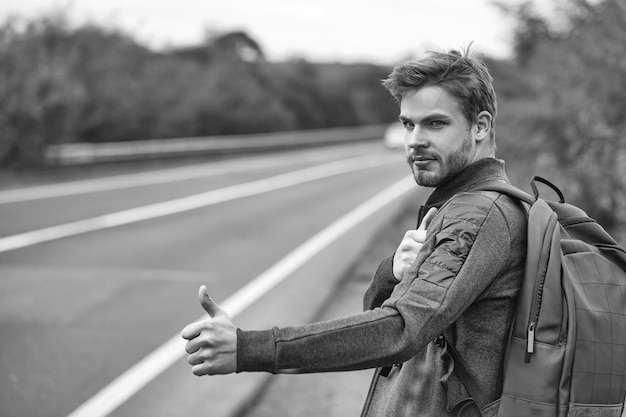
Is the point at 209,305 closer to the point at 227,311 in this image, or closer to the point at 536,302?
the point at 536,302

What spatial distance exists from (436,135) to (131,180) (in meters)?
19.5

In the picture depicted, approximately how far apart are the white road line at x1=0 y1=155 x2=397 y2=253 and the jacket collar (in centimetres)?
1008

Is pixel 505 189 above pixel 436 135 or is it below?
below

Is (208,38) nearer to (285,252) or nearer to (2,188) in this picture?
(2,188)

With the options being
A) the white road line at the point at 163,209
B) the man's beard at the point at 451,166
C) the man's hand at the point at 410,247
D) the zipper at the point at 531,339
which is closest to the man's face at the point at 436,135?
the man's beard at the point at 451,166

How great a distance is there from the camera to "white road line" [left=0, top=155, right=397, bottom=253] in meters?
12.2

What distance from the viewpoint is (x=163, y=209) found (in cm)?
1599

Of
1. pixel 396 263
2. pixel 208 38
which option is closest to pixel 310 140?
pixel 208 38

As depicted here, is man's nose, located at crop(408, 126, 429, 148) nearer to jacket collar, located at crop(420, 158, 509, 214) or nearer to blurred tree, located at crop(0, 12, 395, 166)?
jacket collar, located at crop(420, 158, 509, 214)

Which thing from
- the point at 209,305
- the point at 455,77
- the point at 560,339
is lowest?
the point at 560,339

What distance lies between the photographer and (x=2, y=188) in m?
17.6

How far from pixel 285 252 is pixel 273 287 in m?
2.53

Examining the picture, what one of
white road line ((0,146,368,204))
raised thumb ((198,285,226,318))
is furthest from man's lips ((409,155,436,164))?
white road line ((0,146,368,204))

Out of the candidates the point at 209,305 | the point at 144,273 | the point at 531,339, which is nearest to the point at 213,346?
the point at 209,305
